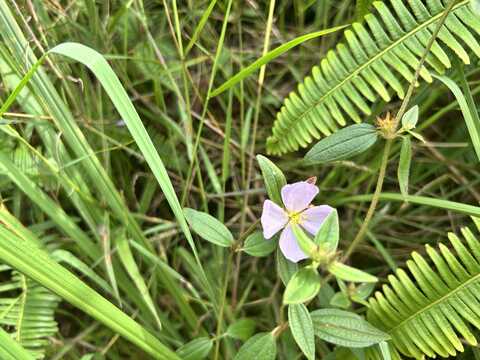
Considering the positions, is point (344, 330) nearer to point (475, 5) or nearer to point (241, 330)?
point (241, 330)

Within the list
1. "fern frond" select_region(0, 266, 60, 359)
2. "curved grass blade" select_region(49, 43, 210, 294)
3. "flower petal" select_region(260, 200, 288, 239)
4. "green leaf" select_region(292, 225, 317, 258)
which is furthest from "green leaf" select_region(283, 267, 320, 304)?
"fern frond" select_region(0, 266, 60, 359)

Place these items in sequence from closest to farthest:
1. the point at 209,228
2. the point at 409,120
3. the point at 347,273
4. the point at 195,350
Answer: the point at 347,273 < the point at 409,120 < the point at 209,228 < the point at 195,350

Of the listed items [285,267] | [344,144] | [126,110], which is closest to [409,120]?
[344,144]

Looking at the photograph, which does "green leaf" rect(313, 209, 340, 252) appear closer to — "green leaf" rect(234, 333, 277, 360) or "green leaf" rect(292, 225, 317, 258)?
"green leaf" rect(292, 225, 317, 258)

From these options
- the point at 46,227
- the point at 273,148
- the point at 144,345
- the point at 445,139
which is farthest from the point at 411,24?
the point at 46,227

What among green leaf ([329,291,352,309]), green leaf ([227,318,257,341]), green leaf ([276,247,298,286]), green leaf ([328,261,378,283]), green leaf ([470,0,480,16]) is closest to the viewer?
green leaf ([328,261,378,283])

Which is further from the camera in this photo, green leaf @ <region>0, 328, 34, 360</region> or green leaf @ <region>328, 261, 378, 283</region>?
green leaf @ <region>0, 328, 34, 360</region>
